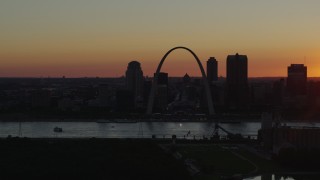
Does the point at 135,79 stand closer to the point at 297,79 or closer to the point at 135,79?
the point at 135,79

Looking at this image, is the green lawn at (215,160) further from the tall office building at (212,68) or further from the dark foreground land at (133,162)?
the tall office building at (212,68)

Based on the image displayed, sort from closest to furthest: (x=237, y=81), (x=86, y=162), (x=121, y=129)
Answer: (x=86, y=162), (x=121, y=129), (x=237, y=81)

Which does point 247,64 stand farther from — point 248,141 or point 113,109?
point 248,141

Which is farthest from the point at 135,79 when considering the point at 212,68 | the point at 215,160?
the point at 215,160

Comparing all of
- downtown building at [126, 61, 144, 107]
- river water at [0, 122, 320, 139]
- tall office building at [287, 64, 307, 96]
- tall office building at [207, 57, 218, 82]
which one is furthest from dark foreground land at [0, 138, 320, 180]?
tall office building at [207, 57, 218, 82]

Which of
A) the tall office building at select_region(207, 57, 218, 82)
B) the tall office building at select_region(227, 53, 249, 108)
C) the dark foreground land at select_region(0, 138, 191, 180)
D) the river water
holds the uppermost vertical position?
the tall office building at select_region(207, 57, 218, 82)

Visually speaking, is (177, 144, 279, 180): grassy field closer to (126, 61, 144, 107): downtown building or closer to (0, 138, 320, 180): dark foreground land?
(0, 138, 320, 180): dark foreground land
